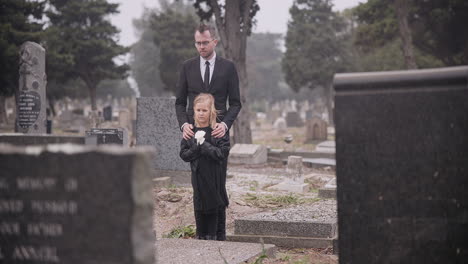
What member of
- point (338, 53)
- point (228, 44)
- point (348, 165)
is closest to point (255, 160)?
point (228, 44)

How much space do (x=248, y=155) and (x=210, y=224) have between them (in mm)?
9620

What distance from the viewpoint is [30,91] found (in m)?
13.2

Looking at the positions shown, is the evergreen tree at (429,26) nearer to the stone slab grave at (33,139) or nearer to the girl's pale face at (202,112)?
the girl's pale face at (202,112)

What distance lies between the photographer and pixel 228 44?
16.4 meters

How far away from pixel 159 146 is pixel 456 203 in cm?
767

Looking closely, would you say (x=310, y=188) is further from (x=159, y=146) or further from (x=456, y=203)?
(x=456, y=203)

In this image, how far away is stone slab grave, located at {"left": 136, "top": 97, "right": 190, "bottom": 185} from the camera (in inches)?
394

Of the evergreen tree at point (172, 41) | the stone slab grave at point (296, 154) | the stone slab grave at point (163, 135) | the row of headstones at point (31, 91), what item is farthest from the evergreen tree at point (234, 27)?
the evergreen tree at point (172, 41)

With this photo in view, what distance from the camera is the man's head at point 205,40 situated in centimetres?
512

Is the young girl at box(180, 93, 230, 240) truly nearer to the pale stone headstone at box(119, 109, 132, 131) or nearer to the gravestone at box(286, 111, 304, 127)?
the pale stone headstone at box(119, 109, 132, 131)

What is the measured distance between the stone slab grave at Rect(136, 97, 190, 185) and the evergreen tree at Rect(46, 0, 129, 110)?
24.0 meters

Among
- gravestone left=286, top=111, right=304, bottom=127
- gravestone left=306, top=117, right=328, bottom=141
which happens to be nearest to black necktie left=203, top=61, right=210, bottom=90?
gravestone left=306, top=117, right=328, bottom=141

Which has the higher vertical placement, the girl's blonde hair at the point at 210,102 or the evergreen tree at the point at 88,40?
the evergreen tree at the point at 88,40

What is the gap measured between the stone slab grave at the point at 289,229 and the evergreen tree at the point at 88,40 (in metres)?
29.1
